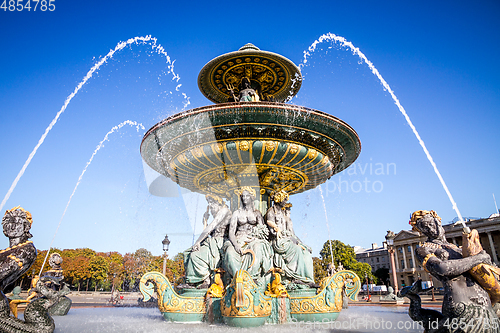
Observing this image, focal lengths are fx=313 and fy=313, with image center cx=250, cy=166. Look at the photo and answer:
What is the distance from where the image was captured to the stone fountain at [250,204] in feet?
17.6

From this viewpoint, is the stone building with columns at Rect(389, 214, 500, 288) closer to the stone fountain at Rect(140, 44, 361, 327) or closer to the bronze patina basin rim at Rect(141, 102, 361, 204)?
the bronze patina basin rim at Rect(141, 102, 361, 204)

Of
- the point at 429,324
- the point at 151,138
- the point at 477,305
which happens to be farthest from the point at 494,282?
the point at 151,138

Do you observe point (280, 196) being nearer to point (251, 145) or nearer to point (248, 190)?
point (248, 190)

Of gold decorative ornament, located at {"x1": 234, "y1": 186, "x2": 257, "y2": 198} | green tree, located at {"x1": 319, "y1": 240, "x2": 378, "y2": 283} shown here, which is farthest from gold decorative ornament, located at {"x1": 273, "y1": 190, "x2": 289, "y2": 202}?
green tree, located at {"x1": 319, "y1": 240, "x2": 378, "y2": 283}

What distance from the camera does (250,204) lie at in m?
6.52

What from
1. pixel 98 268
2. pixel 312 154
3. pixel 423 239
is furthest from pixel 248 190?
pixel 98 268

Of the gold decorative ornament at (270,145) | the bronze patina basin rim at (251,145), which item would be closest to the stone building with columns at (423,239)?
the bronze patina basin rim at (251,145)

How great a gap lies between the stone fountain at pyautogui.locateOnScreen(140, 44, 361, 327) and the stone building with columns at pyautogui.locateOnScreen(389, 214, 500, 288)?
43234 mm

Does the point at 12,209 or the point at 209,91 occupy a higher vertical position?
the point at 209,91

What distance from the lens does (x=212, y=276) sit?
589cm

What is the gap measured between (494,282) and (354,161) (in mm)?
5304

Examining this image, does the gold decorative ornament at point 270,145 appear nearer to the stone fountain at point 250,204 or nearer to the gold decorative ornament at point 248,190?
the stone fountain at point 250,204

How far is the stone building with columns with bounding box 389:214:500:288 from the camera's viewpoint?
48.5m

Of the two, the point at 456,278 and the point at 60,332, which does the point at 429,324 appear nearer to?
the point at 456,278
